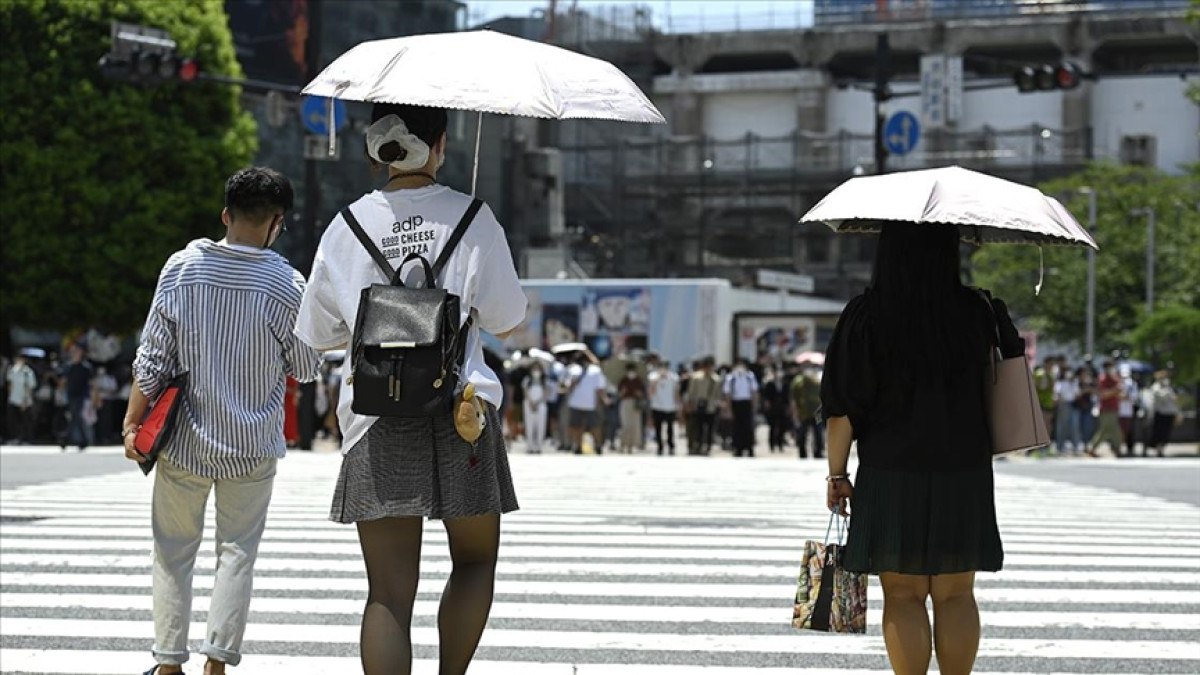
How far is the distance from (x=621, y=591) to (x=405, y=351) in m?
4.91

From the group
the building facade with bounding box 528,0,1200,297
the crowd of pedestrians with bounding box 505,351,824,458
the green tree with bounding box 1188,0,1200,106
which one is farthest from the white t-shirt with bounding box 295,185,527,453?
the building facade with bounding box 528,0,1200,297

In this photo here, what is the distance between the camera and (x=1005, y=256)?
53.8 meters

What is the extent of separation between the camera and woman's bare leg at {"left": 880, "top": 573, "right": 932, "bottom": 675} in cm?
520

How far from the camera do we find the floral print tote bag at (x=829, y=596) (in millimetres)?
5348

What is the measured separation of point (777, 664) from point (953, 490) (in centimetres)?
214

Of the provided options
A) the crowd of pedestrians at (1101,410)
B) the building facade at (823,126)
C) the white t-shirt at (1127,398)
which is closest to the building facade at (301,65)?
the building facade at (823,126)

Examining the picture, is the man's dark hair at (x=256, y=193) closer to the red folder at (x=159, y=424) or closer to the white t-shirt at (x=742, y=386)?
the red folder at (x=159, y=424)

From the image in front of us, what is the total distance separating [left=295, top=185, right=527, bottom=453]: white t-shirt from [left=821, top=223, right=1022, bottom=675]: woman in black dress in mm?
1007

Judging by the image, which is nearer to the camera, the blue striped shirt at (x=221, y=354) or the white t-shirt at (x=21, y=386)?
the blue striped shirt at (x=221, y=354)

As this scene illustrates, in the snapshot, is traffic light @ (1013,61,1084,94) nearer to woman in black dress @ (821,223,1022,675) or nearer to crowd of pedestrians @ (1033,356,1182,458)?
crowd of pedestrians @ (1033,356,1182,458)

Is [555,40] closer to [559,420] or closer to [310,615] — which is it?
[559,420]

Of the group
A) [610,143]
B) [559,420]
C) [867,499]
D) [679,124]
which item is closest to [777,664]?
[867,499]

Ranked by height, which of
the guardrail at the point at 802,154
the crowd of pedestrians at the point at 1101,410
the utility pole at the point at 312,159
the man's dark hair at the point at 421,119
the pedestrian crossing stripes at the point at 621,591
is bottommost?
the crowd of pedestrians at the point at 1101,410

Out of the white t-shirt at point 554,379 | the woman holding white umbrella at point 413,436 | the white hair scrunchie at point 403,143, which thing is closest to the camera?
the woman holding white umbrella at point 413,436
